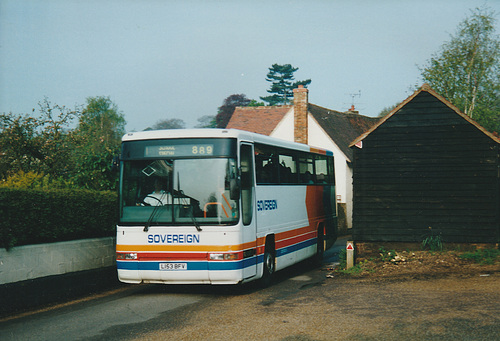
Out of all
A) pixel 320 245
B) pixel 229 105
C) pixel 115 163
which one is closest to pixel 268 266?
pixel 115 163

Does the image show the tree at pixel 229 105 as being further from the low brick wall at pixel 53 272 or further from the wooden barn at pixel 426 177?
the low brick wall at pixel 53 272

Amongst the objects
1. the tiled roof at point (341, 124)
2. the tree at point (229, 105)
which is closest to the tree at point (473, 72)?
the tiled roof at point (341, 124)

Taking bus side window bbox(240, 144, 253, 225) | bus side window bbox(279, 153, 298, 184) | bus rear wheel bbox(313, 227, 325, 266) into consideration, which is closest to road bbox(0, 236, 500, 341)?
bus side window bbox(240, 144, 253, 225)

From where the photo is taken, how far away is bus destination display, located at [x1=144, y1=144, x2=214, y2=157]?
1103 centimetres

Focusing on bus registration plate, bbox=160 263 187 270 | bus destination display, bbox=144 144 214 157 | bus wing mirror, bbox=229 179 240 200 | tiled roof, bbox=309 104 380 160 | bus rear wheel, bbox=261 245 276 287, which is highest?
tiled roof, bbox=309 104 380 160

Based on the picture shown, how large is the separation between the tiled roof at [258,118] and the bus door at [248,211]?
3464 cm

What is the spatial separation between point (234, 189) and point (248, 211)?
35.6 inches

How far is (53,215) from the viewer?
37.4 ft

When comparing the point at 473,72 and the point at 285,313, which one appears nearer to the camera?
the point at 285,313

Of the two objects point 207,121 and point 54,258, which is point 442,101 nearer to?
point 54,258

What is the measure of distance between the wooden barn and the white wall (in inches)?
285

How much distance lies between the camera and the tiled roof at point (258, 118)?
47.4m

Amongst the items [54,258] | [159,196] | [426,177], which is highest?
[426,177]

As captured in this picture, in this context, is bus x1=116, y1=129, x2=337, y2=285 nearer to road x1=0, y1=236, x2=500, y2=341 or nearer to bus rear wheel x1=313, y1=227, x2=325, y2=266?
road x1=0, y1=236, x2=500, y2=341
